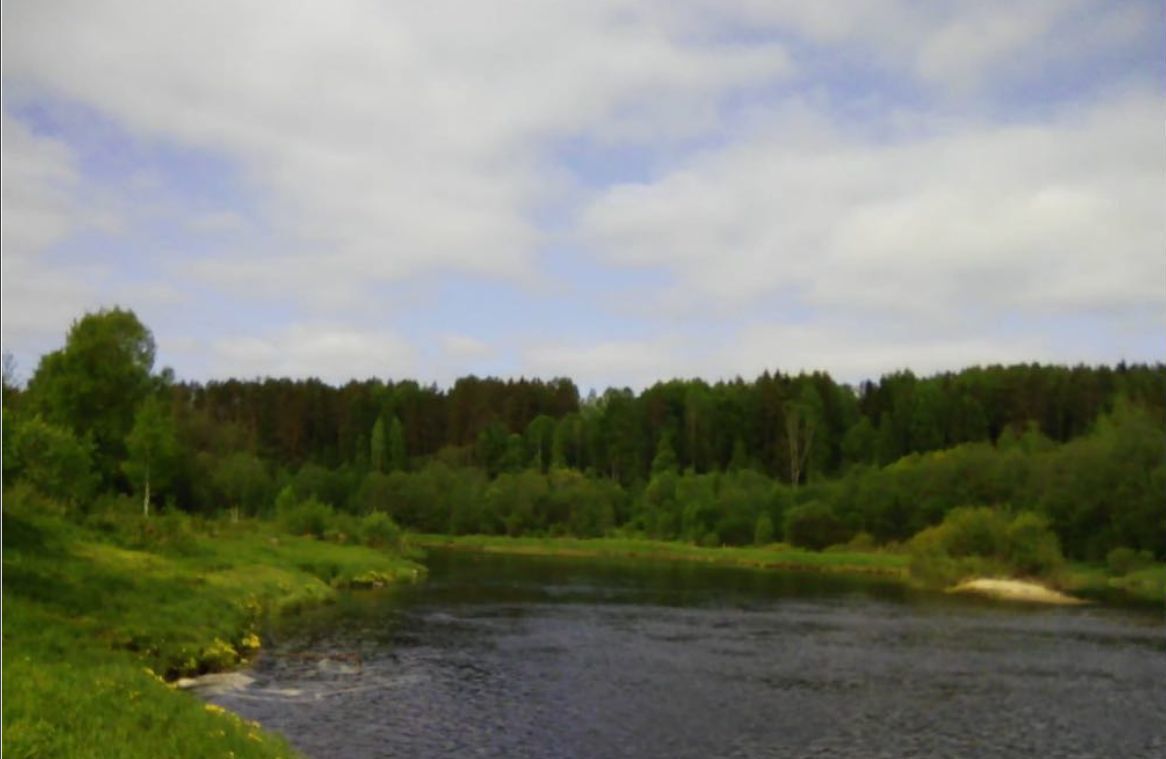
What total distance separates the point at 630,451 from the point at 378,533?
78143 mm

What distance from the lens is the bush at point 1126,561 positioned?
9588 cm

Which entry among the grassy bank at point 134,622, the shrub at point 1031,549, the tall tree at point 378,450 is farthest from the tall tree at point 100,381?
the tall tree at point 378,450

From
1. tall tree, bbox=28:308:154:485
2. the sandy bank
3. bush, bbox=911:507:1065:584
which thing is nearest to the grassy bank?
tall tree, bbox=28:308:154:485

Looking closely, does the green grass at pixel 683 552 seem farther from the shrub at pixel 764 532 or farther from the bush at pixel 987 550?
the bush at pixel 987 550

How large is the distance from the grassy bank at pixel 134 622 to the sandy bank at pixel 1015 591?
43055mm

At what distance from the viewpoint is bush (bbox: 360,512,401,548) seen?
102188 millimetres

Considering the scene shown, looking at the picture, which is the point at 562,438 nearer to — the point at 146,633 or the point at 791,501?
the point at 791,501

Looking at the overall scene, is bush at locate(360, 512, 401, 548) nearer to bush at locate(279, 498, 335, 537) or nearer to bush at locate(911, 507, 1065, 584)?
bush at locate(279, 498, 335, 537)

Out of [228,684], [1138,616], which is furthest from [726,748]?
[1138,616]

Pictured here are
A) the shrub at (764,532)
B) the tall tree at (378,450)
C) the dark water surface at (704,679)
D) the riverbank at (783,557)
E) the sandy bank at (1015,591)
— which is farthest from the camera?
the tall tree at (378,450)

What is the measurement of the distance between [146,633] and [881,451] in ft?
433

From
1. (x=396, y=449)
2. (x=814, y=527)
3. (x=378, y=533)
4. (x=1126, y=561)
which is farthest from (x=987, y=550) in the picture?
(x=396, y=449)

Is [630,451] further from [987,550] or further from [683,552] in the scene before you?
[987,550]

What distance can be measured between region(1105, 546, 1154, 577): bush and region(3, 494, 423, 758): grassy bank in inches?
2381
